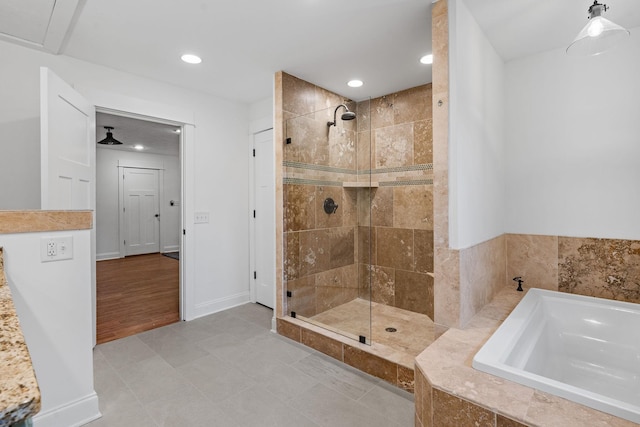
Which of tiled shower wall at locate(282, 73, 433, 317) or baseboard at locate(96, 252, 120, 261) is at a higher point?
tiled shower wall at locate(282, 73, 433, 317)

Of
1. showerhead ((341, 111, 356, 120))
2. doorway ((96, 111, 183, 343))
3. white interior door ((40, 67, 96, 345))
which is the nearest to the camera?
white interior door ((40, 67, 96, 345))

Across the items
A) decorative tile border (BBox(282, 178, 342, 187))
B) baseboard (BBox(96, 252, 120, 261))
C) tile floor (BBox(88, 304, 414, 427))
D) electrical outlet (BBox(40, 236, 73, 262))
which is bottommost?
tile floor (BBox(88, 304, 414, 427))

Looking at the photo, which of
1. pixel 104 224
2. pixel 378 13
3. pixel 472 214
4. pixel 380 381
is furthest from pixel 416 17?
pixel 104 224

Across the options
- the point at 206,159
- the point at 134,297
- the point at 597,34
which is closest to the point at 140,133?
the point at 206,159

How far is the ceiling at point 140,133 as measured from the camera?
4.42 meters

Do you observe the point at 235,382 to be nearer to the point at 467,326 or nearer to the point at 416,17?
the point at 467,326

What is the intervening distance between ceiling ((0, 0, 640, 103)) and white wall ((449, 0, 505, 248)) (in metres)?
0.15

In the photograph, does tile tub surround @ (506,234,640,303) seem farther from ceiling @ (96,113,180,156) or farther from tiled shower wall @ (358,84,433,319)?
ceiling @ (96,113,180,156)

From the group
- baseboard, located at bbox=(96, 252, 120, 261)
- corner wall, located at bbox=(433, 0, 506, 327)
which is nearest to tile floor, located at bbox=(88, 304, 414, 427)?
corner wall, located at bbox=(433, 0, 506, 327)

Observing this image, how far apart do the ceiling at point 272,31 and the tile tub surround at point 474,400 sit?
76.8 inches

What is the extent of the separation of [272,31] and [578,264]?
2.79 metres

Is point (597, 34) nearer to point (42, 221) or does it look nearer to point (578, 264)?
point (578, 264)

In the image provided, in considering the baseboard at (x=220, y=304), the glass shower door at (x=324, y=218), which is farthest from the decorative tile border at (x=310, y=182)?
the baseboard at (x=220, y=304)

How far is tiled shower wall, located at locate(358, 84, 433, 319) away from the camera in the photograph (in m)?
3.09
